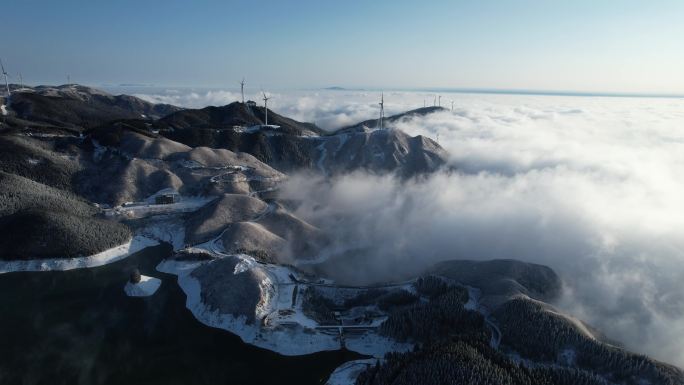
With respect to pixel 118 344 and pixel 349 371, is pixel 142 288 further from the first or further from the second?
pixel 349 371

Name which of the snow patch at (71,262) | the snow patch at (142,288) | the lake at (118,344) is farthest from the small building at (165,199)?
the snow patch at (142,288)

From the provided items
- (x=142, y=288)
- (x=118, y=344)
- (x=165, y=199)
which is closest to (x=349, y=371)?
(x=118, y=344)

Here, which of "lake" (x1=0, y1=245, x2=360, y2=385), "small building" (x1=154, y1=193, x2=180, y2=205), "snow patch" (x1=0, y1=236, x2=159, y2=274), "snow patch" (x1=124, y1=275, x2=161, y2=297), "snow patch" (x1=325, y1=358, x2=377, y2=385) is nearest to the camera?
"snow patch" (x1=325, y1=358, x2=377, y2=385)

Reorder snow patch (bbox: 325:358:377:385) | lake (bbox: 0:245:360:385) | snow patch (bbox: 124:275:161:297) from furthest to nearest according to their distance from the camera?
snow patch (bbox: 124:275:161:297)
lake (bbox: 0:245:360:385)
snow patch (bbox: 325:358:377:385)

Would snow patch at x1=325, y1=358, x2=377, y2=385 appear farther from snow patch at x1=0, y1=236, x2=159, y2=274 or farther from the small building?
the small building

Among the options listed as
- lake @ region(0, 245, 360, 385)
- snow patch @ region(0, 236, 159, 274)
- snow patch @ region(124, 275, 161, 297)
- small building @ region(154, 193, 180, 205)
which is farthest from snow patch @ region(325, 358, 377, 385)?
small building @ region(154, 193, 180, 205)

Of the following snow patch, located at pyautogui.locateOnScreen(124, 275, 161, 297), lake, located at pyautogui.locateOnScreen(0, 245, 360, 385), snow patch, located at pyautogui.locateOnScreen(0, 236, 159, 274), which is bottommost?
lake, located at pyautogui.locateOnScreen(0, 245, 360, 385)

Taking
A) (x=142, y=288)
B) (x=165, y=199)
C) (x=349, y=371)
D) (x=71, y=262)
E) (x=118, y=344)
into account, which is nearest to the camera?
(x=349, y=371)

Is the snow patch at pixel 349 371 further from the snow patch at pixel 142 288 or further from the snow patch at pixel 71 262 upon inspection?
the snow patch at pixel 71 262

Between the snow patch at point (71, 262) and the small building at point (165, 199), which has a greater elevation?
the small building at point (165, 199)

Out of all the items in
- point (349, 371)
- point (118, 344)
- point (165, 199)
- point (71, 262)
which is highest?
point (165, 199)

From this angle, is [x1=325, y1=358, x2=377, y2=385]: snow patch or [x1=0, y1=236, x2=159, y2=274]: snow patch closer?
[x1=325, y1=358, x2=377, y2=385]: snow patch
